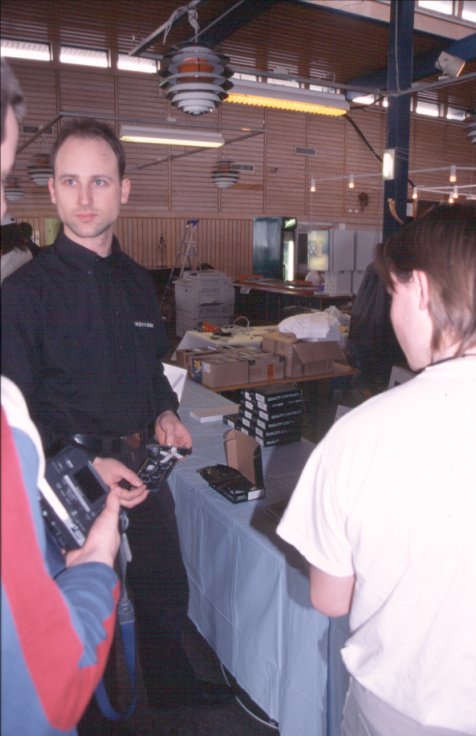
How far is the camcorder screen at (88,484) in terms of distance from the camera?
858 mm

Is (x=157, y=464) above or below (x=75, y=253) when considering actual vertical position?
below

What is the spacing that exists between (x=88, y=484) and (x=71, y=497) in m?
0.06

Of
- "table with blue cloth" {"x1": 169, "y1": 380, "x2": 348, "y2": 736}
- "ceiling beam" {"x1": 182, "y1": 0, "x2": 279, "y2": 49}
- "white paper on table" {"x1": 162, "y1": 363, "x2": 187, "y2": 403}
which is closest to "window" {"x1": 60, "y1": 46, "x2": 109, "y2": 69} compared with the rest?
"ceiling beam" {"x1": 182, "y1": 0, "x2": 279, "y2": 49}

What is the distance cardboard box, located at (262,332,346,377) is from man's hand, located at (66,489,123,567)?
364 cm

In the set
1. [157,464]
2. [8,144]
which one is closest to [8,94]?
[8,144]

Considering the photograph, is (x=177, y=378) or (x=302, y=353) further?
(x=302, y=353)

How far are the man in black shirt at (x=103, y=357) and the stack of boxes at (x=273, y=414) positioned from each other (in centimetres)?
54

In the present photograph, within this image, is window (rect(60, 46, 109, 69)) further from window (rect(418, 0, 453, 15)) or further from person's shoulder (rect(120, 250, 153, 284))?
person's shoulder (rect(120, 250, 153, 284))

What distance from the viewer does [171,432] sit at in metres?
1.87

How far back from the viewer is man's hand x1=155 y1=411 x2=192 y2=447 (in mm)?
1856

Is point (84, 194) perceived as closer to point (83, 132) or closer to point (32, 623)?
point (83, 132)

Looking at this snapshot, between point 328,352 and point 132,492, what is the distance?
3565 mm

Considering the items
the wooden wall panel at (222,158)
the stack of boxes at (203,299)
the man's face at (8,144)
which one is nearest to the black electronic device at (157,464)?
the man's face at (8,144)

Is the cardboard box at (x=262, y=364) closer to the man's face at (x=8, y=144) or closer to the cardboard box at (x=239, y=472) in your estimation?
the cardboard box at (x=239, y=472)
